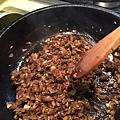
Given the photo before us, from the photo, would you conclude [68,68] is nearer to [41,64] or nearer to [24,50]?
[41,64]

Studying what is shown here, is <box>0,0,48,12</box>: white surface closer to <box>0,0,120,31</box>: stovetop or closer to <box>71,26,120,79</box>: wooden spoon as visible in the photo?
<box>0,0,120,31</box>: stovetop

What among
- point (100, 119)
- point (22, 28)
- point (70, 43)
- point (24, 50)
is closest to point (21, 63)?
point (24, 50)

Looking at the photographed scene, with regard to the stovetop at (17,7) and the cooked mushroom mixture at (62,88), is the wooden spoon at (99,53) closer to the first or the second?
the cooked mushroom mixture at (62,88)

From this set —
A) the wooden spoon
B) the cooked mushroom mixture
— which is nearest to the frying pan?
the cooked mushroom mixture

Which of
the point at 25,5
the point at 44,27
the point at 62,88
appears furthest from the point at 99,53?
the point at 25,5

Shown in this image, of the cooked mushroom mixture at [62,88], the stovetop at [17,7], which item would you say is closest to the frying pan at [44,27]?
the cooked mushroom mixture at [62,88]

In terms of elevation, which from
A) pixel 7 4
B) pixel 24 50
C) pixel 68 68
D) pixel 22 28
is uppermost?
pixel 7 4
